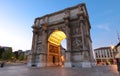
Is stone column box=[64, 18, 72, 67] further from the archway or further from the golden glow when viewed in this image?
the golden glow

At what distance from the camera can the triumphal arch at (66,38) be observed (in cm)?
1758

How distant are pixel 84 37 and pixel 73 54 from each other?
12.3 feet

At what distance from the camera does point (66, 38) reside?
771 inches

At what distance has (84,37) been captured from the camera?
59.4 feet

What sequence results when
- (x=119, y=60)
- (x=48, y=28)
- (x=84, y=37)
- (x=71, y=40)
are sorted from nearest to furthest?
(x=119, y=60) → (x=84, y=37) → (x=71, y=40) → (x=48, y=28)

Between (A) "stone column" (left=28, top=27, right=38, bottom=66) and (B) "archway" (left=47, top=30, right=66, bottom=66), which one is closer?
(A) "stone column" (left=28, top=27, right=38, bottom=66)

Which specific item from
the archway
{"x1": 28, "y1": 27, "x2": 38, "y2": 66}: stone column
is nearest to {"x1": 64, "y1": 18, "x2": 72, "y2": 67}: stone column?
the archway

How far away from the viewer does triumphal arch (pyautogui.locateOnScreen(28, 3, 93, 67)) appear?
17578mm

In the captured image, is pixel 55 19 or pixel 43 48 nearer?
pixel 43 48

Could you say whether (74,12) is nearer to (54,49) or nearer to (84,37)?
(84,37)

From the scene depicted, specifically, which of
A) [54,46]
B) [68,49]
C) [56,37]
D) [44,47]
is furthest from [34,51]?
[68,49]

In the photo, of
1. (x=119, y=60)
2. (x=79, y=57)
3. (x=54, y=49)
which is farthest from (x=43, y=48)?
(x=119, y=60)

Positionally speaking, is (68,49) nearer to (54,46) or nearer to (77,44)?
(77,44)

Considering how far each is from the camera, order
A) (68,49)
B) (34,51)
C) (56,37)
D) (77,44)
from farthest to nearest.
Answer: (56,37), (34,51), (77,44), (68,49)
